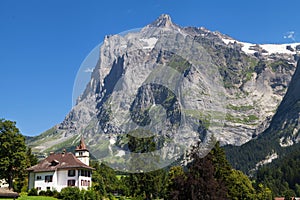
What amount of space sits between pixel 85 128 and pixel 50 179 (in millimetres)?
45122

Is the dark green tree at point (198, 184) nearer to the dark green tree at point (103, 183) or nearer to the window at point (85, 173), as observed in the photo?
the window at point (85, 173)

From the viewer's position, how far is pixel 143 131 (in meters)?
27.8

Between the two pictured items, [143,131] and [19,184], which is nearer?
[143,131]

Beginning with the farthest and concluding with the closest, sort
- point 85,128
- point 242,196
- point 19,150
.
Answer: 1. point 242,196
2. point 19,150
3. point 85,128

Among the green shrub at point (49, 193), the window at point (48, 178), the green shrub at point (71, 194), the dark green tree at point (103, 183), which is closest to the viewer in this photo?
the green shrub at point (71, 194)

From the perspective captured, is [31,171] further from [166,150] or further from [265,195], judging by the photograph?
[265,195]

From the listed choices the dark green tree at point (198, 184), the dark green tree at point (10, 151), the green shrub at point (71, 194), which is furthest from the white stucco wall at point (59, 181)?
the dark green tree at point (198, 184)

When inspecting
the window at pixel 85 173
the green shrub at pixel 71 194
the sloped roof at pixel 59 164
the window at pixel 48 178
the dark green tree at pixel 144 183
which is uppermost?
the sloped roof at pixel 59 164

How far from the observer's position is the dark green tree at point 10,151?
6216cm

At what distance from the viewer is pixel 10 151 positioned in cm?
6247

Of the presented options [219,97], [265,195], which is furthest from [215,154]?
[265,195]

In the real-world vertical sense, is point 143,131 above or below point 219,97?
below

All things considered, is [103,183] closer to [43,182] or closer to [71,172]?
[71,172]

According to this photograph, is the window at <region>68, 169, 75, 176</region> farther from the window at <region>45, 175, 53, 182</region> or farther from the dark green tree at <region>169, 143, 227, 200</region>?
the dark green tree at <region>169, 143, 227, 200</region>
